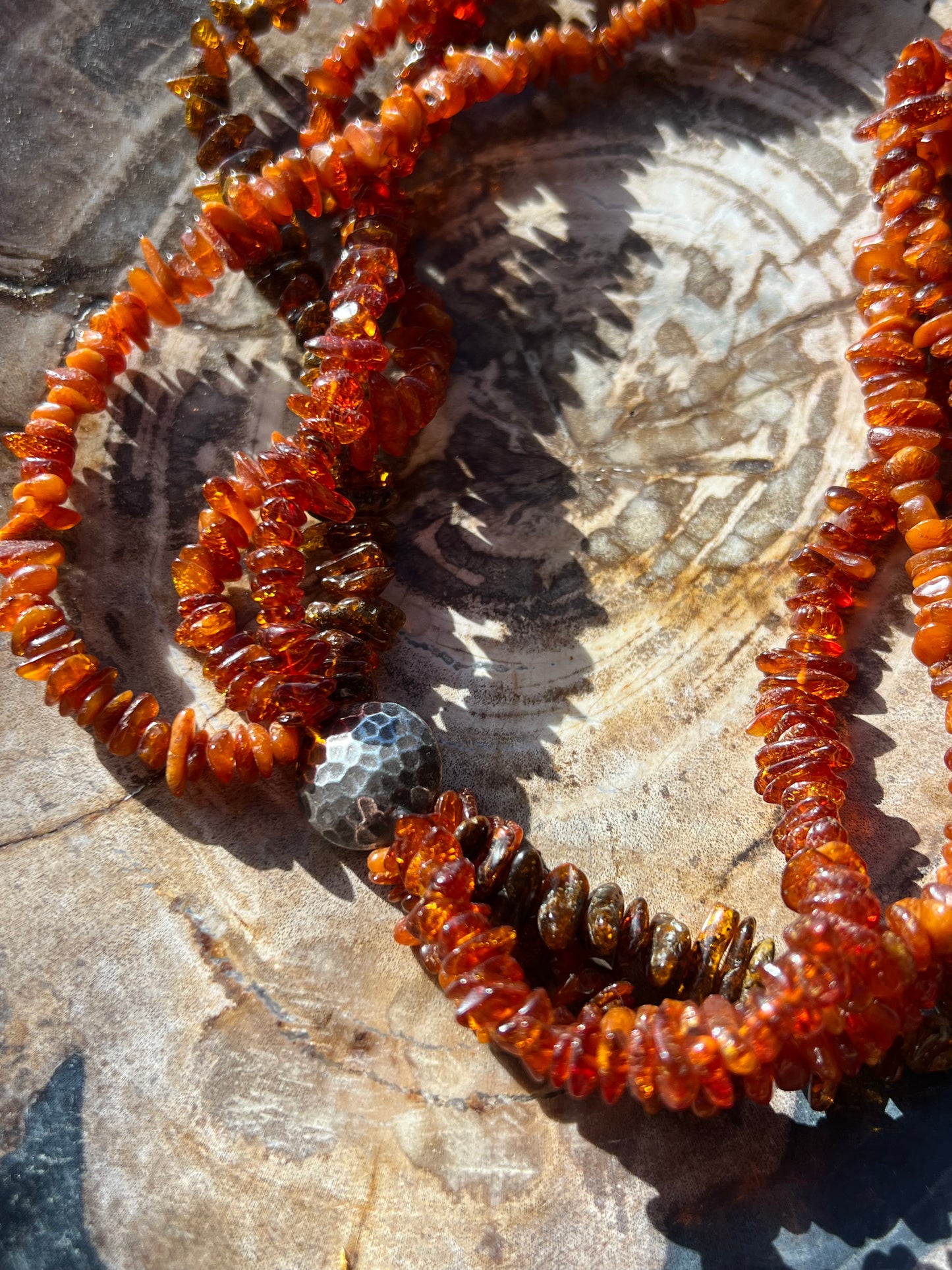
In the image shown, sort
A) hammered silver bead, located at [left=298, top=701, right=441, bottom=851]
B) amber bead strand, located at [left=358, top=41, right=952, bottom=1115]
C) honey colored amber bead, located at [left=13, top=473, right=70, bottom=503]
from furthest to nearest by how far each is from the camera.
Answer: honey colored amber bead, located at [left=13, top=473, right=70, bottom=503], hammered silver bead, located at [left=298, top=701, right=441, bottom=851], amber bead strand, located at [left=358, top=41, right=952, bottom=1115]

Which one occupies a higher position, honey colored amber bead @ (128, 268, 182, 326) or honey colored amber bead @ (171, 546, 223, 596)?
honey colored amber bead @ (128, 268, 182, 326)

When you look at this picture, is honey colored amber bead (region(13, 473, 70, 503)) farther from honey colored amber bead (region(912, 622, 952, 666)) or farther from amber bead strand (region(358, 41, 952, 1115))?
honey colored amber bead (region(912, 622, 952, 666))

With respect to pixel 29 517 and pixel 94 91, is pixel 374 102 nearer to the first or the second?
pixel 94 91

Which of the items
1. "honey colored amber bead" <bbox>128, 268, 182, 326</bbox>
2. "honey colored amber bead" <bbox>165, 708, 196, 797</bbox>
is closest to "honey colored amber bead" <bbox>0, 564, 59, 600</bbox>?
"honey colored amber bead" <bbox>165, 708, 196, 797</bbox>

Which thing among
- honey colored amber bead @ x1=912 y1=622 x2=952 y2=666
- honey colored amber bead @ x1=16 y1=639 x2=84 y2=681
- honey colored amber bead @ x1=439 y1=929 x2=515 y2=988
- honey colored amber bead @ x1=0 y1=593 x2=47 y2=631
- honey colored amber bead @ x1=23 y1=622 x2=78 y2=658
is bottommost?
honey colored amber bead @ x1=439 y1=929 x2=515 y2=988

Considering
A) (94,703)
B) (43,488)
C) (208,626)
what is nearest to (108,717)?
(94,703)

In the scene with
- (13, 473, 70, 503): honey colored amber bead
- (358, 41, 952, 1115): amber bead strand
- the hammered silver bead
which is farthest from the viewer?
(13, 473, 70, 503): honey colored amber bead

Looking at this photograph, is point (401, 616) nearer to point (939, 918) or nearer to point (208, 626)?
point (208, 626)

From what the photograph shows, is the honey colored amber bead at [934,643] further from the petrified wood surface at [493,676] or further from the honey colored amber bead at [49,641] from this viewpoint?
the honey colored amber bead at [49,641]
